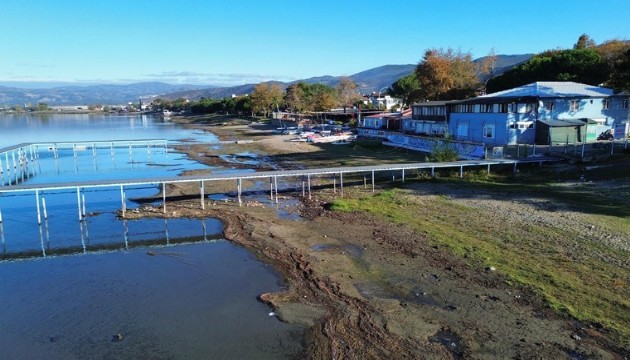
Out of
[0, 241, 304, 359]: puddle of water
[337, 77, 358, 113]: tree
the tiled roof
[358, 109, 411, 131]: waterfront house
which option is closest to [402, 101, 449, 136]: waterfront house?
[358, 109, 411, 131]: waterfront house

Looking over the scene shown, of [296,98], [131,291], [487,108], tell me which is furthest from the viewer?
[296,98]

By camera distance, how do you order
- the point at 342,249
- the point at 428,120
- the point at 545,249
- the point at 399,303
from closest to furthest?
the point at 399,303, the point at 545,249, the point at 342,249, the point at 428,120

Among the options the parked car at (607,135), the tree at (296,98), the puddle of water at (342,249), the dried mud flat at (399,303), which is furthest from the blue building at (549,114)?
the tree at (296,98)

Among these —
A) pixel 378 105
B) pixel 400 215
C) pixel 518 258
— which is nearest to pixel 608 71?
pixel 400 215

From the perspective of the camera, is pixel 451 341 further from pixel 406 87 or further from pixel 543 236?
pixel 406 87

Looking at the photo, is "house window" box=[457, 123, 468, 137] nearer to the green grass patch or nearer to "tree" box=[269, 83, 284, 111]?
the green grass patch

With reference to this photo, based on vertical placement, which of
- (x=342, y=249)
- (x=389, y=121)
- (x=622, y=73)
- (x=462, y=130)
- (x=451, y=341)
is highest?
(x=622, y=73)

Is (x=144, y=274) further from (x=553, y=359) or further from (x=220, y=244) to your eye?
(x=553, y=359)

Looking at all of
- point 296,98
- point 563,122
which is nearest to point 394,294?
point 563,122
